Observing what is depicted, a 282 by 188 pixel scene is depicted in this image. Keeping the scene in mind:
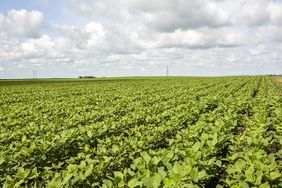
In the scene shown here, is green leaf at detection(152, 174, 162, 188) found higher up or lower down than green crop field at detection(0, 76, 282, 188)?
higher up

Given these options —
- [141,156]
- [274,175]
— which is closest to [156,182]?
[274,175]

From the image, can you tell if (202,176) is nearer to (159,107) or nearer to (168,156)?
(168,156)

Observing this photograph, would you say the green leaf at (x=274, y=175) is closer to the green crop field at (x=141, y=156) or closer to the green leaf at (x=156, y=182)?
the green crop field at (x=141, y=156)

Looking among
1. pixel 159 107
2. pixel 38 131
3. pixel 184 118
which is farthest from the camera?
pixel 159 107

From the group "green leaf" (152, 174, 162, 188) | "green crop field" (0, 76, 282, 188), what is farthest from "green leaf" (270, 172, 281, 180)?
"green leaf" (152, 174, 162, 188)

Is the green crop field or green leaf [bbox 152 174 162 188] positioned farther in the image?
the green crop field

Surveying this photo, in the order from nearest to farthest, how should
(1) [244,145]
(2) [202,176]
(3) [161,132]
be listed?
(2) [202,176] < (1) [244,145] < (3) [161,132]

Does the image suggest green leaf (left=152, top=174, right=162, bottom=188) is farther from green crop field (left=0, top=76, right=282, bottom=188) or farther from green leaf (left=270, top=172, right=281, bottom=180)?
green leaf (left=270, top=172, right=281, bottom=180)

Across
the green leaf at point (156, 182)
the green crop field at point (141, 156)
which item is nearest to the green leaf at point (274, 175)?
the green crop field at point (141, 156)

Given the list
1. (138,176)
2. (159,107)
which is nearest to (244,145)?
(138,176)

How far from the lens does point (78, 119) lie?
10539 mm

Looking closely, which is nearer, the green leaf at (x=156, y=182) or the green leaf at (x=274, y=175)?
the green leaf at (x=156, y=182)

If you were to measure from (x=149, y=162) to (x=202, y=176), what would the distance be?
983 mm

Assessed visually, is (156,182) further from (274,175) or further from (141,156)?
(141,156)
